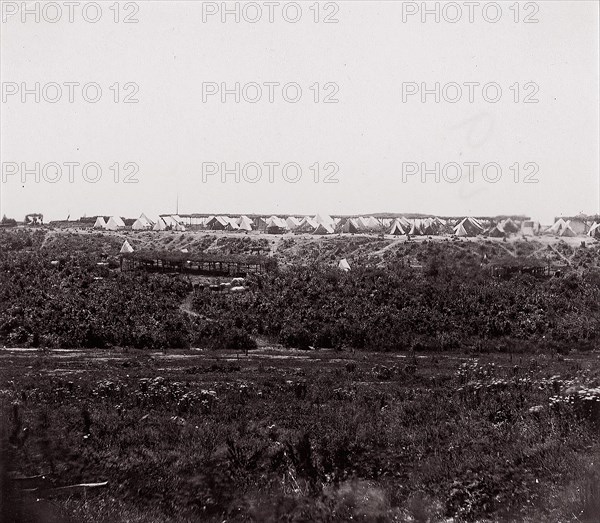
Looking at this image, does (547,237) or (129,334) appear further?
(547,237)

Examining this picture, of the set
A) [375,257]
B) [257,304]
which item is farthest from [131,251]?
[375,257]

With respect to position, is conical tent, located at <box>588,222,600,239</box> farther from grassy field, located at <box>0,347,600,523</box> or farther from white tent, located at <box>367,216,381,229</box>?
grassy field, located at <box>0,347,600,523</box>

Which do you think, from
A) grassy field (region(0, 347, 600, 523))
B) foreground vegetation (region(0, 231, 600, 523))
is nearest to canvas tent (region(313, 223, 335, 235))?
foreground vegetation (region(0, 231, 600, 523))

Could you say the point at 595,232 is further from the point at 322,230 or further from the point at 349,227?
the point at 322,230

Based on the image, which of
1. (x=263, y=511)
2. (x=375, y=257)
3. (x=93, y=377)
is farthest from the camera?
(x=375, y=257)

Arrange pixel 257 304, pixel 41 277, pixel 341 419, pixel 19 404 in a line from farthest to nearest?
1. pixel 41 277
2. pixel 257 304
3. pixel 19 404
4. pixel 341 419

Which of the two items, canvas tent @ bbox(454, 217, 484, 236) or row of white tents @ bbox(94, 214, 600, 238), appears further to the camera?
canvas tent @ bbox(454, 217, 484, 236)

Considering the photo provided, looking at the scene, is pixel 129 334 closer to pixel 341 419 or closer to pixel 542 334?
pixel 341 419
